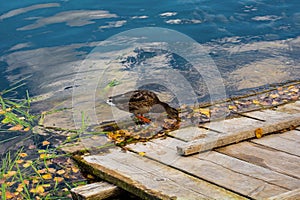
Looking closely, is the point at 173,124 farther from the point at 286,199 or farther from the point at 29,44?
the point at 29,44

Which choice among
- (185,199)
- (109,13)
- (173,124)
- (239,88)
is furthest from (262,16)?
(185,199)

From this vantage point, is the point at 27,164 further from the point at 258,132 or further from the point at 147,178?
the point at 258,132

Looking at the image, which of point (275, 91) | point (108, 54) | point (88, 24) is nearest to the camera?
point (275, 91)

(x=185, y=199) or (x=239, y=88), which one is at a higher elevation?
(x=185, y=199)

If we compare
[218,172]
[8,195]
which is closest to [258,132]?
[218,172]

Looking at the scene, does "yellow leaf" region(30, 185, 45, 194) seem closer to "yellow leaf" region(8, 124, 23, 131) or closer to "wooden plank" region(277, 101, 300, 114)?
"yellow leaf" region(8, 124, 23, 131)

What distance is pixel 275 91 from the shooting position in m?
7.16

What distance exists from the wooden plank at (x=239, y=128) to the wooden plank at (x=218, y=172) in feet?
0.28

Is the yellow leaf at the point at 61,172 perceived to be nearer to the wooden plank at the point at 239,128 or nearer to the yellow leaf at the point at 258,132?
the wooden plank at the point at 239,128

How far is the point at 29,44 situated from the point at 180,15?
354cm

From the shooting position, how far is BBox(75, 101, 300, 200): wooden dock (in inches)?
141

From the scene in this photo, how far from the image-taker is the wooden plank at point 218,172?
3.56 metres

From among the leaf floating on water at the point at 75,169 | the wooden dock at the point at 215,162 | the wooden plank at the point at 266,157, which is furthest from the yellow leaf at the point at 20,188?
the wooden plank at the point at 266,157

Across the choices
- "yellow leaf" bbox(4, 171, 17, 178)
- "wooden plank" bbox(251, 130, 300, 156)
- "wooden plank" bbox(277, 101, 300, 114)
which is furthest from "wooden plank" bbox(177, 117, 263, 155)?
"yellow leaf" bbox(4, 171, 17, 178)
